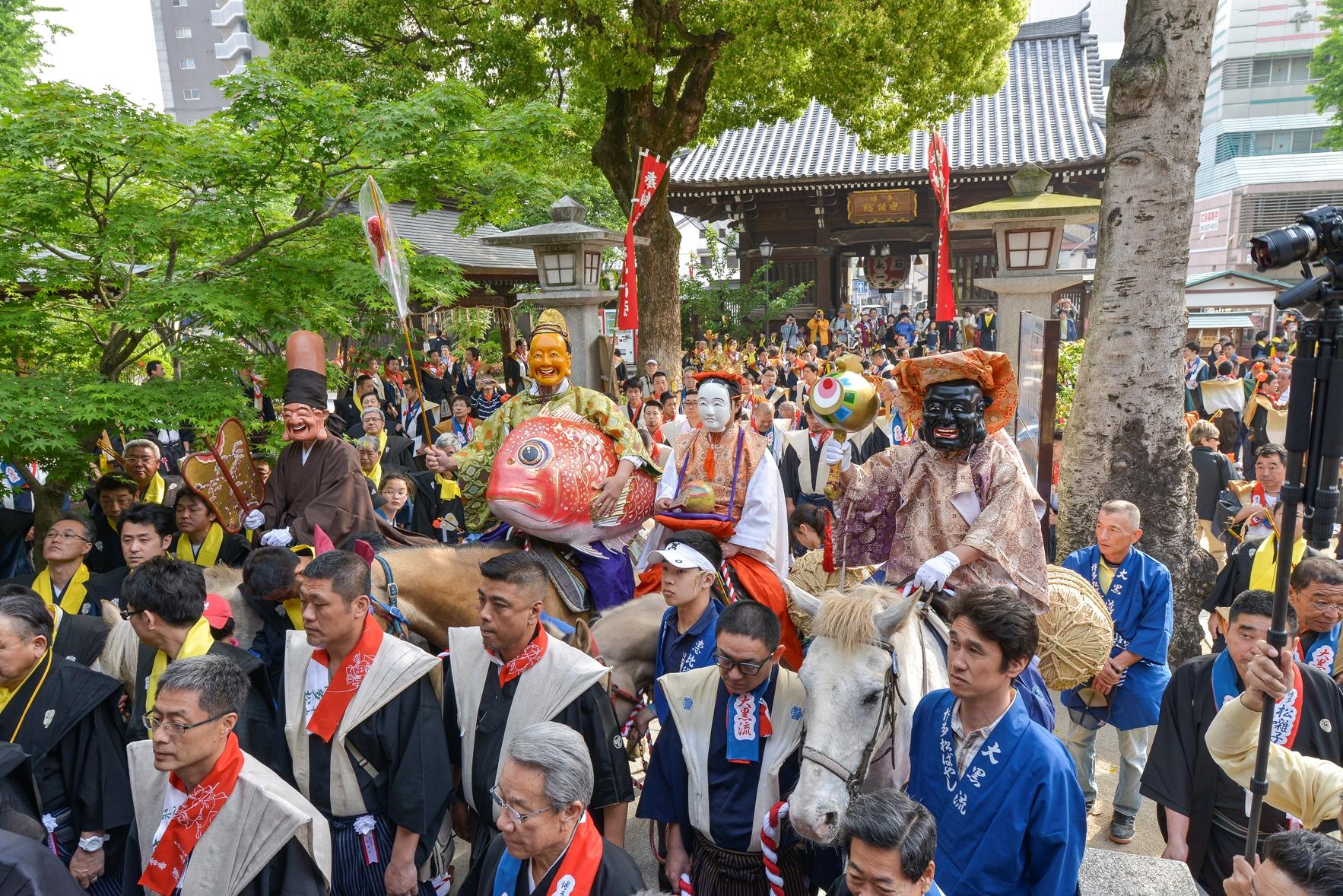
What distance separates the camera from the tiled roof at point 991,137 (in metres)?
22.4

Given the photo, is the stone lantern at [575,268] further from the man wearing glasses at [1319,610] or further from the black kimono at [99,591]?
the man wearing glasses at [1319,610]

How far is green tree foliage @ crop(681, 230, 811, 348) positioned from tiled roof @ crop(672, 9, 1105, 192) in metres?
2.86

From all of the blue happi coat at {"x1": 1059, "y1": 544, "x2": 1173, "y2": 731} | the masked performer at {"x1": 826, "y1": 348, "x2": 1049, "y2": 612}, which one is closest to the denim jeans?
the blue happi coat at {"x1": 1059, "y1": 544, "x2": 1173, "y2": 731}

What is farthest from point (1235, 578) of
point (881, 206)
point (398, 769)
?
point (881, 206)

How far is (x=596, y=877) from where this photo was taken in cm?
268

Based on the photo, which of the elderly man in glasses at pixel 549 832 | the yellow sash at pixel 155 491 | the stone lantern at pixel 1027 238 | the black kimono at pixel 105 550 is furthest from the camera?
the stone lantern at pixel 1027 238

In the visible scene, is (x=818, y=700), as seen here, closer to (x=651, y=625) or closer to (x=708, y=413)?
(x=651, y=625)

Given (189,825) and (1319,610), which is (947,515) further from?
(189,825)

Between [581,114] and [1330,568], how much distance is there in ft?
51.0

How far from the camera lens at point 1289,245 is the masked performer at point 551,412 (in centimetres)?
363

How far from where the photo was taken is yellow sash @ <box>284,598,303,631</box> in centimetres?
461

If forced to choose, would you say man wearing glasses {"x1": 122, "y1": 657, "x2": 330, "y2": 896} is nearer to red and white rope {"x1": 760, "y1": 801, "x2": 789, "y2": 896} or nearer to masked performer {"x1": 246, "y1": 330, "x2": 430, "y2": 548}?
red and white rope {"x1": 760, "y1": 801, "x2": 789, "y2": 896}

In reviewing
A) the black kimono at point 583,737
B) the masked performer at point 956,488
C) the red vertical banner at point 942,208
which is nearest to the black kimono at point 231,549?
the black kimono at point 583,737

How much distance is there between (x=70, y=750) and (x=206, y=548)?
7.68 ft
